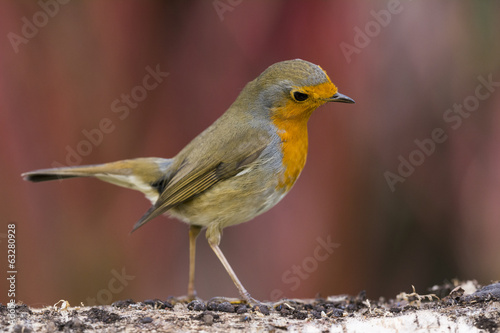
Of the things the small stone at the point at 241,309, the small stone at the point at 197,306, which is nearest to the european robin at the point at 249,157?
the small stone at the point at 241,309

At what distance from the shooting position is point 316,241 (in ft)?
12.1

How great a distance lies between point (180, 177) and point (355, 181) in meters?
0.99

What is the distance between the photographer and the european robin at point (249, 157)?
11.1 ft

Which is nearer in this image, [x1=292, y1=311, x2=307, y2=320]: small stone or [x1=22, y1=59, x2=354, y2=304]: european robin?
[x1=292, y1=311, x2=307, y2=320]: small stone

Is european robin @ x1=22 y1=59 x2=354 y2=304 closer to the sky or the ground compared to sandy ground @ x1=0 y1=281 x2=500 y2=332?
closer to the sky

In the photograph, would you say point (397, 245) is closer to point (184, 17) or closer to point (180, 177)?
point (180, 177)

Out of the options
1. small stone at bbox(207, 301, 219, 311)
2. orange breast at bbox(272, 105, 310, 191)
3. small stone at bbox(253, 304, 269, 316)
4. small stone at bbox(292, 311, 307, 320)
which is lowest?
small stone at bbox(292, 311, 307, 320)

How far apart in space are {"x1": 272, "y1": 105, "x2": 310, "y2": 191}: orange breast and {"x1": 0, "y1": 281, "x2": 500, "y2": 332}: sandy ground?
66 centimetres

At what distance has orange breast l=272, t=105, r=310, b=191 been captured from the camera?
346 centimetres

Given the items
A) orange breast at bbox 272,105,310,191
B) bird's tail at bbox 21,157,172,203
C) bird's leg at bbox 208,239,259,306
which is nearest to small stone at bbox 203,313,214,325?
bird's leg at bbox 208,239,259,306

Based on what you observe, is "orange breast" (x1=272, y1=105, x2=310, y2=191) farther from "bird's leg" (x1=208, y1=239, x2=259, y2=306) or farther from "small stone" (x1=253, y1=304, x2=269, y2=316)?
"small stone" (x1=253, y1=304, x2=269, y2=316)

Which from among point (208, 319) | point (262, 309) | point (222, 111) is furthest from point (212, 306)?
point (222, 111)

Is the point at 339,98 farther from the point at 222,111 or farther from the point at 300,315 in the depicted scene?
the point at 300,315

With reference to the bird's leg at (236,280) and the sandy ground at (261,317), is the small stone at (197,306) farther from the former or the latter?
the bird's leg at (236,280)
